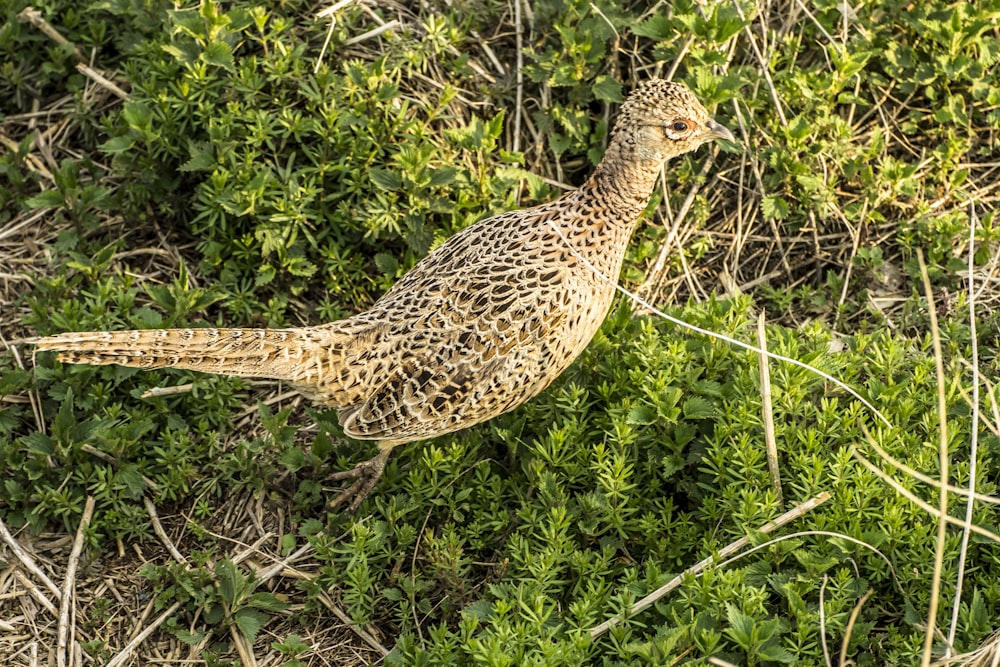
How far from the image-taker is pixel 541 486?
188 inches

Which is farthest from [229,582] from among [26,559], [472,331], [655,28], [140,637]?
[655,28]

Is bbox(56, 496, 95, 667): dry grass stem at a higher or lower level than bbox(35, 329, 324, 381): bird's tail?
lower

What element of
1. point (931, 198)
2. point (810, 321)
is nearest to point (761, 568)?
point (810, 321)

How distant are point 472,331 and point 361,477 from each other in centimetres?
94

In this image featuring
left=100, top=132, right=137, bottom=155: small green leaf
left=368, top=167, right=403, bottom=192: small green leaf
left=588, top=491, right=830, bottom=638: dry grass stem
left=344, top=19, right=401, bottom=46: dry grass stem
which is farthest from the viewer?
left=344, top=19, right=401, bottom=46: dry grass stem

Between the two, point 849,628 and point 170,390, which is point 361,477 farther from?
point 849,628

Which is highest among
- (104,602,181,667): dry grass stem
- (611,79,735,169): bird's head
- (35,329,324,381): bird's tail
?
(611,79,735,169): bird's head

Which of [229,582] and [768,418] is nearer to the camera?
[768,418]

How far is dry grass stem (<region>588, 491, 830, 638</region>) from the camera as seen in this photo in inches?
167

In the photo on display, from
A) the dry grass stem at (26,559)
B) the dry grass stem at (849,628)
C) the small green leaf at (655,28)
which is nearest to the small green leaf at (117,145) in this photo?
the dry grass stem at (26,559)

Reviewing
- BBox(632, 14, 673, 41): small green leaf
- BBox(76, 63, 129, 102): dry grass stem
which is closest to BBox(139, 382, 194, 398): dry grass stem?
BBox(76, 63, 129, 102): dry grass stem

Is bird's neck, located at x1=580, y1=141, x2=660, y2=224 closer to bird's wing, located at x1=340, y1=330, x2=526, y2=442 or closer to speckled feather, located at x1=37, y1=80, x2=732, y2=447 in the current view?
speckled feather, located at x1=37, y1=80, x2=732, y2=447

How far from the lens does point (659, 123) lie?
509 cm

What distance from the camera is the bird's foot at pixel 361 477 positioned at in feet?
16.8
